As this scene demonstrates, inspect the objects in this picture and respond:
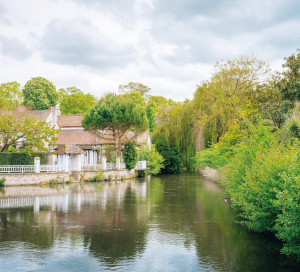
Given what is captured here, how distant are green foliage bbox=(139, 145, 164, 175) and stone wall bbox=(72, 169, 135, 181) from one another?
3.73 metres

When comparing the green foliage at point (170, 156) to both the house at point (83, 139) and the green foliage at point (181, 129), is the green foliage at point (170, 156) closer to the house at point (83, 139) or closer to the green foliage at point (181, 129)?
the green foliage at point (181, 129)

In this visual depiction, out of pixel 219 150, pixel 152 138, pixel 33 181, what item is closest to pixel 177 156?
pixel 152 138

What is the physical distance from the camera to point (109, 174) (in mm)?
37719

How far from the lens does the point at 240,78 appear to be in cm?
3991

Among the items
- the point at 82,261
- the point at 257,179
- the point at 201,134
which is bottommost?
the point at 82,261

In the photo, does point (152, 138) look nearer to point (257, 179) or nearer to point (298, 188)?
point (257, 179)

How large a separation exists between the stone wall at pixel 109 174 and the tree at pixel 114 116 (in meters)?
5.17

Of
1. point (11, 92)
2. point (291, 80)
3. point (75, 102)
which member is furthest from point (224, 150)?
point (75, 102)

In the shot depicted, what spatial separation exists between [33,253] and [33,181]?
2123 centimetres

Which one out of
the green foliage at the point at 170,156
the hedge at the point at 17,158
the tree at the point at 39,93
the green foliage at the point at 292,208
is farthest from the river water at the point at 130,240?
the tree at the point at 39,93

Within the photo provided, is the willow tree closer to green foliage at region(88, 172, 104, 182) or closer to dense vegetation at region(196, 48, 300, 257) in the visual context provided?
dense vegetation at region(196, 48, 300, 257)

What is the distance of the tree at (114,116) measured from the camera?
3912 cm

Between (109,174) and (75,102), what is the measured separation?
119 ft

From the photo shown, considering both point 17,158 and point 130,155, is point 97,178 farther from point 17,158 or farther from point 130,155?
point 17,158
